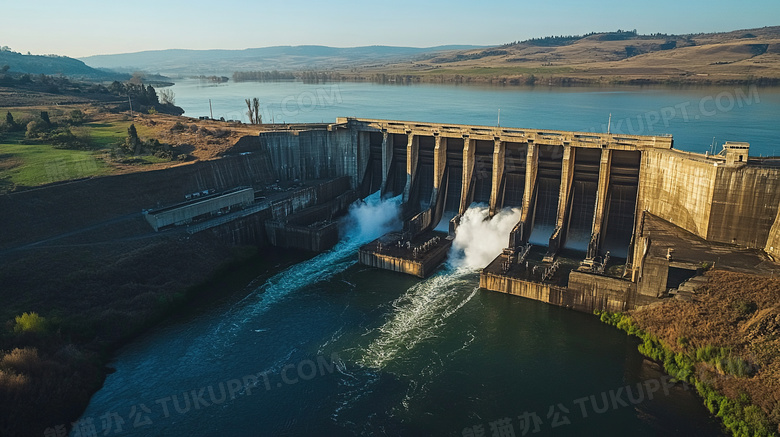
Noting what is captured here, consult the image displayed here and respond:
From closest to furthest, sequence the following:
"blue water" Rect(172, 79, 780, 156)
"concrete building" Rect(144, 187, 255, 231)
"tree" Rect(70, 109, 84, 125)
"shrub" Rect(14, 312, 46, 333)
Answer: "shrub" Rect(14, 312, 46, 333)
"concrete building" Rect(144, 187, 255, 231)
"tree" Rect(70, 109, 84, 125)
"blue water" Rect(172, 79, 780, 156)

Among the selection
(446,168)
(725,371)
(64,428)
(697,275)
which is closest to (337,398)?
(64,428)

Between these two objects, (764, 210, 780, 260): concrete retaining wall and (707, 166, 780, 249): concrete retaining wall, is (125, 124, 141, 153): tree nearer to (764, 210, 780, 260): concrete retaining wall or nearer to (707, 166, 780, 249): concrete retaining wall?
(707, 166, 780, 249): concrete retaining wall

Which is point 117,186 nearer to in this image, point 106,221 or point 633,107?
point 106,221

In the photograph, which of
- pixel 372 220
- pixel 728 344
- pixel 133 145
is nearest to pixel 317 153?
pixel 372 220

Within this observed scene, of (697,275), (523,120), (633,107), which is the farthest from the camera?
(633,107)

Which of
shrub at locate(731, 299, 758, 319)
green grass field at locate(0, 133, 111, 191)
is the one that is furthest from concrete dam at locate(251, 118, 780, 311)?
green grass field at locate(0, 133, 111, 191)

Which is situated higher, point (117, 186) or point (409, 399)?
point (117, 186)
